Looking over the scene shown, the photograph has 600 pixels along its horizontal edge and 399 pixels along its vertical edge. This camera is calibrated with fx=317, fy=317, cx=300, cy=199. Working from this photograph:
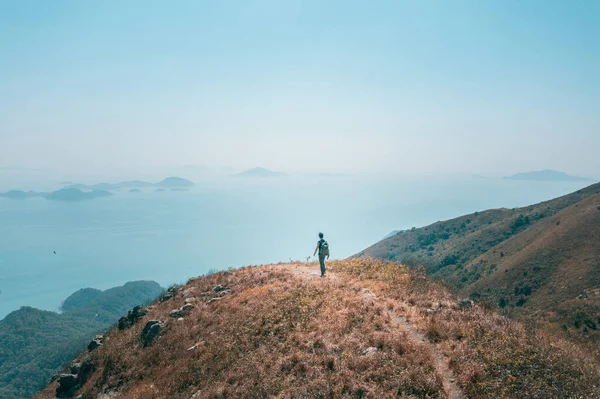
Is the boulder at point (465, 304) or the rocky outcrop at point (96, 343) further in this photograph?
the rocky outcrop at point (96, 343)

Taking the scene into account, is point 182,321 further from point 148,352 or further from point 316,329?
point 316,329

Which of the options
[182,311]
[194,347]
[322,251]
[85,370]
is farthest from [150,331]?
[322,251]

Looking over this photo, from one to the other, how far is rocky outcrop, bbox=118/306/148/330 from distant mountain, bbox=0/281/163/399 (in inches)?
3529

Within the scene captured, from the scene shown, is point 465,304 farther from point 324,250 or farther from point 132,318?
point 132,318

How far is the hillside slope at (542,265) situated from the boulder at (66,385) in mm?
25252

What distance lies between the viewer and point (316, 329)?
1294cm

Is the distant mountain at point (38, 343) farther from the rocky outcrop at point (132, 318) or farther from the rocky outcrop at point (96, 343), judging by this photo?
the rocky outcrop at point (132, 318)

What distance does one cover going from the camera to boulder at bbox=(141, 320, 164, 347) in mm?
19281

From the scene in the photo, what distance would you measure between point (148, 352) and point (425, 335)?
14885 millimetres

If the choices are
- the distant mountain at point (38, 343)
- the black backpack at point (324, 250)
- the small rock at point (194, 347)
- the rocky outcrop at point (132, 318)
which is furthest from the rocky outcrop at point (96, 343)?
the distant mountain at point (38, 343)

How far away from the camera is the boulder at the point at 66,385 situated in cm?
1898

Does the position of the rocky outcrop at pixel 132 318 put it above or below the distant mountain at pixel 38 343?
above

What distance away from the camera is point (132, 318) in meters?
24.5

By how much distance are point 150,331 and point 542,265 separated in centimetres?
8281
